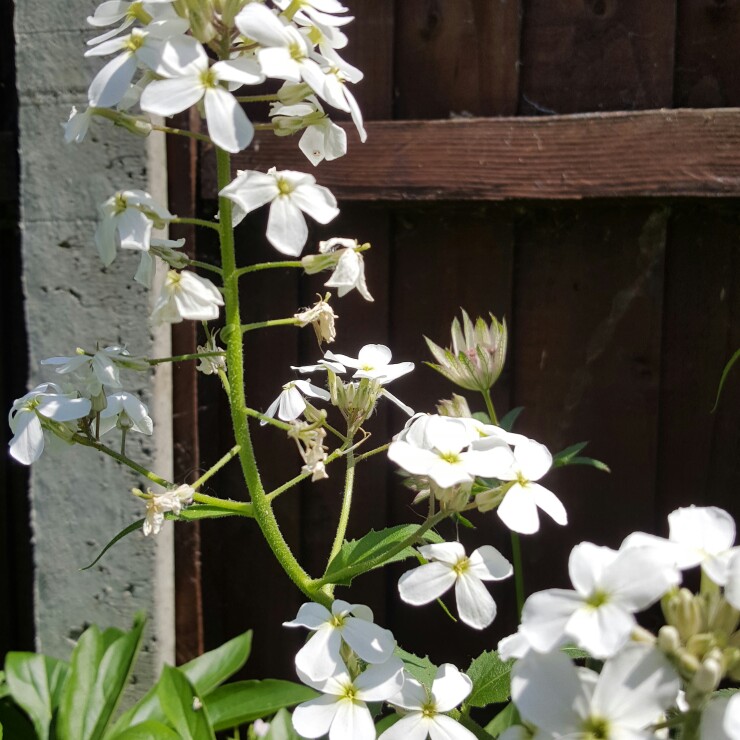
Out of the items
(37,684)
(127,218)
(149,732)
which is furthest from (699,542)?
(37,684)

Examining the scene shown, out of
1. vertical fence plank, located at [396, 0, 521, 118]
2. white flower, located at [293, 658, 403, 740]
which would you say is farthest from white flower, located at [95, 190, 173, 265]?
vertical fence plank, located at [396, 0, 521, 118]

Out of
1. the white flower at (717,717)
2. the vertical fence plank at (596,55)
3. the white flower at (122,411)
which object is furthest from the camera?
the vertical fence plank at (596,55)

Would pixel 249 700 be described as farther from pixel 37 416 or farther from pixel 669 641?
pixel 669 641

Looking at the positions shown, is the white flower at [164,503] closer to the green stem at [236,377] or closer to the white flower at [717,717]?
the green stem at [236,377]

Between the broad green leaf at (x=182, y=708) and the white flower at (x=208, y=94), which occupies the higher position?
the white flower at (x=208, y=94)

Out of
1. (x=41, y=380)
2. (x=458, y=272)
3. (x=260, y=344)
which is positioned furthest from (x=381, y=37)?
(x=41, y=380)

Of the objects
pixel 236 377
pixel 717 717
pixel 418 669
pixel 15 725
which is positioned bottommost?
pixel 15 725

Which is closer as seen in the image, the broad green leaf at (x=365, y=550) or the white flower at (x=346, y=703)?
the white flower at (x=346, y=703)

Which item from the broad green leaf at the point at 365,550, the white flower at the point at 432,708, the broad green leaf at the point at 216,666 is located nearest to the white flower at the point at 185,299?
the broad green leaf at the point at 365,550
